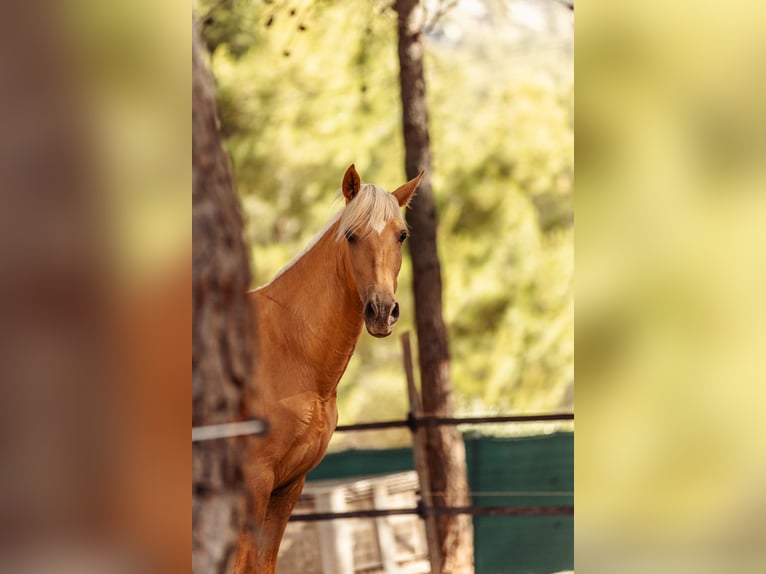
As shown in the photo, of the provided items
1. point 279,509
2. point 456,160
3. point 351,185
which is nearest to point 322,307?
point 351,185

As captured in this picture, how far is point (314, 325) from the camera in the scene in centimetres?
306

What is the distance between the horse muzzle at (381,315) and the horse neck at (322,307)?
0.21m

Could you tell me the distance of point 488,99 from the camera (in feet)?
→ 35.3

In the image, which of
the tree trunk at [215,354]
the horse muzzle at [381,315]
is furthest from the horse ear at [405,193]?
the tree trunk at [215,354]

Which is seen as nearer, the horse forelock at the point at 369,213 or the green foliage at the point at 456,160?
the horse forelock at the point at 369,213

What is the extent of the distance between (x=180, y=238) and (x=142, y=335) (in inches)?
2.7

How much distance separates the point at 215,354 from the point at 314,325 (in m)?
2.34

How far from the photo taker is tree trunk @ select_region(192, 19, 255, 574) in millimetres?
711

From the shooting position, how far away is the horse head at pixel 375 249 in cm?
283

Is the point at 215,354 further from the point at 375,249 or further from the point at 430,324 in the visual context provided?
the point at 430,324

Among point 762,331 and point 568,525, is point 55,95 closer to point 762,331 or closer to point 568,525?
point 762,331

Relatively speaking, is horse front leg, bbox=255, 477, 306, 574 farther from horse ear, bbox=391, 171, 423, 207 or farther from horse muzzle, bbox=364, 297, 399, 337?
horse ear, bbox=391, 171, 423, 207

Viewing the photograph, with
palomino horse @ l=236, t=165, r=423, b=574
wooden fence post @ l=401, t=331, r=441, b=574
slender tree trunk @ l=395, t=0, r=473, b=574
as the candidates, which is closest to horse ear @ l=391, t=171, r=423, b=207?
palomino horse @ l=236, t=165, r=423, b=574

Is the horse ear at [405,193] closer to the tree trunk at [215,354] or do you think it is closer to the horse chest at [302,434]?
the horse chest at [302,434]
